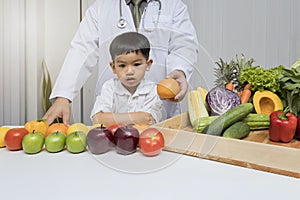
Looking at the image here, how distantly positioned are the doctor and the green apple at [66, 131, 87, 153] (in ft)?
0.42

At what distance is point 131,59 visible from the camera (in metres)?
0.62

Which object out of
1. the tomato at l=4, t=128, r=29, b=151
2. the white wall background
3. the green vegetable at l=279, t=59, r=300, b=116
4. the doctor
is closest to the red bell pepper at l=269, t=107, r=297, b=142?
the green vegetable at l=279, t=59, r=300, b=116

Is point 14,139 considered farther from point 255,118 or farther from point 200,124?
point 255,118

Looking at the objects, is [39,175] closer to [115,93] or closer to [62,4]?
[115,93]

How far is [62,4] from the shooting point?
212 cm

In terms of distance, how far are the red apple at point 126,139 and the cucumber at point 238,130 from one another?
22cm

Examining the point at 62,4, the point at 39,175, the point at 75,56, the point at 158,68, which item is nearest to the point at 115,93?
the point at 158,68

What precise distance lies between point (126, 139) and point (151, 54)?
0.21 meters

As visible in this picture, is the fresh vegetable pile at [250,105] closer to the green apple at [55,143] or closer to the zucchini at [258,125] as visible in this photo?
the zucchini at [258,125]

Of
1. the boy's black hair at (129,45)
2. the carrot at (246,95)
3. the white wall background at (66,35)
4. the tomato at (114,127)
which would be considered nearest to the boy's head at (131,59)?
the boy's black hair at (129,45)

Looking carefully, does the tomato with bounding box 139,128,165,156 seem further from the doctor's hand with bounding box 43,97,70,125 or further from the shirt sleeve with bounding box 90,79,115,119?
the doctor's hand with bounding box 43,97,70,125

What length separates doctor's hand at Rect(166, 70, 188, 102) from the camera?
Answer: 0.67 metres

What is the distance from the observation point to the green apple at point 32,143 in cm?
75

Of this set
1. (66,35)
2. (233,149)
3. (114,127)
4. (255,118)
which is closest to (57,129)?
(114,127)
